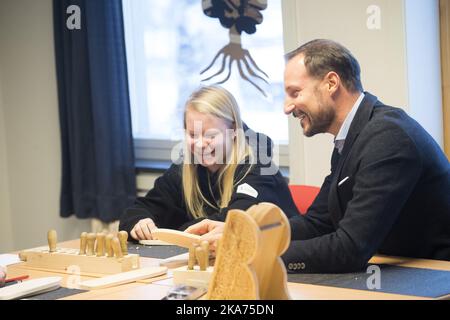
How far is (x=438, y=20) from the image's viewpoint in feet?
11.8

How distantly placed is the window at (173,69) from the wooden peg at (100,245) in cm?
198

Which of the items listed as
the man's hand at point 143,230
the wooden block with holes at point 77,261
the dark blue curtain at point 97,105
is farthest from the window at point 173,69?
the wooden block with holes at point 77,261

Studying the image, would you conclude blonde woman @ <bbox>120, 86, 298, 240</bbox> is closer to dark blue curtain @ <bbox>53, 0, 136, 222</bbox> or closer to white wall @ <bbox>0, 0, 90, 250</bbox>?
dark blue curtain @ <bbox>53, 0, 136, 222</bbox>

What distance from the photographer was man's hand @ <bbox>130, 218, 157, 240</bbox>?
289 cm

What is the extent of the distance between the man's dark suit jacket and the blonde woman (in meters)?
0.50

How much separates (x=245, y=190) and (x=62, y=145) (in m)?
2.14

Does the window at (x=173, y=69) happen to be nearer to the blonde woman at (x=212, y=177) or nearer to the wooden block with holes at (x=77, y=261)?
the blonde woman at (x=212, y=177)

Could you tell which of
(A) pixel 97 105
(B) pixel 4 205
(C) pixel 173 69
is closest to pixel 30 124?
(B) pixel 4 205

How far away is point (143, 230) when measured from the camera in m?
2.90

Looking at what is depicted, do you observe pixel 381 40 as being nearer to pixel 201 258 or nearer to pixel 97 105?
pixel 201 258

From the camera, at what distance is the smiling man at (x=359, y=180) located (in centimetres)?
226

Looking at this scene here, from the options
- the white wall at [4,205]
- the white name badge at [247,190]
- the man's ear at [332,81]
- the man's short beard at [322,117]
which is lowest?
the white wall at [4,205]

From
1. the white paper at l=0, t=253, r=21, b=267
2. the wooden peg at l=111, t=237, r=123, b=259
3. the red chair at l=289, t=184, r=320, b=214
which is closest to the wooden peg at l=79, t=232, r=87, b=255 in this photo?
the wooden peg at l=111, t=237, r=123, b=259
